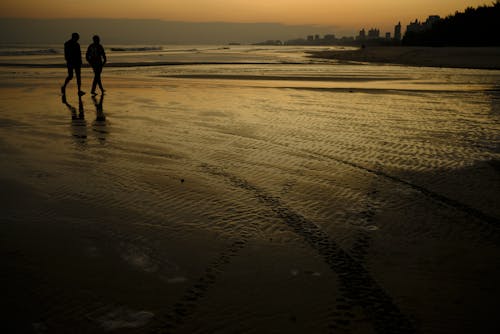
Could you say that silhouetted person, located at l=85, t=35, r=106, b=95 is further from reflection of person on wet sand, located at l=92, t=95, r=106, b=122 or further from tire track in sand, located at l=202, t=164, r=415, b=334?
tire track in sand, located at l=202, t=164, r=415, b=334

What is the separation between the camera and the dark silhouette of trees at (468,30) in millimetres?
59709

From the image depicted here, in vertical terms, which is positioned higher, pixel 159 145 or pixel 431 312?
pixel 159 145

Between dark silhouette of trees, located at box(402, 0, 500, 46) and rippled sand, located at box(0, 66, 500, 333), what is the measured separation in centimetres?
6201

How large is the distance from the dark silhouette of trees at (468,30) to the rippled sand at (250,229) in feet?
203

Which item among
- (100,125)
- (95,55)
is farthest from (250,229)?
(95,55)

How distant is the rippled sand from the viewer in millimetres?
2658

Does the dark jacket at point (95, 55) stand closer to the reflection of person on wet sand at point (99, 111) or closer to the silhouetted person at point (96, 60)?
the silhouetted person at point (96, 60)

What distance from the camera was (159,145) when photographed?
7.32m

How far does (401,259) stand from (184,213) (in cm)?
220

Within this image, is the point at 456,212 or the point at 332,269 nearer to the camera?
the point at 332,269

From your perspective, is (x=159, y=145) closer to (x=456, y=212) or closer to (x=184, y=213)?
(x=184, y=213)

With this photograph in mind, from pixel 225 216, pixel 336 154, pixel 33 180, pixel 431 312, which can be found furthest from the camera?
pixel 336 154

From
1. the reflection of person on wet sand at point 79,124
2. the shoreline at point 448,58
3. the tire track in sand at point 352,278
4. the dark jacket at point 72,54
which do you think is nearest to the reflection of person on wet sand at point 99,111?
the reflection of person on wet sand at point 79,124

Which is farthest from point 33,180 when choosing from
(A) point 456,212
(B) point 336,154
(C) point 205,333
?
(A) point 456,212
